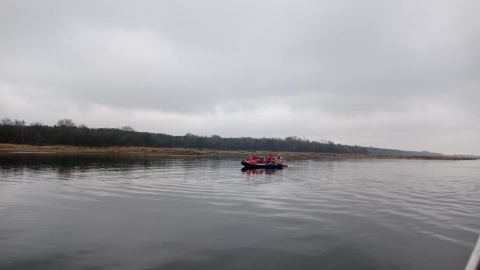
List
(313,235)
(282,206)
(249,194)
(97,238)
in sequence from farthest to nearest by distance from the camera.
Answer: (249,194), (282,206), (313,235), (97,238)

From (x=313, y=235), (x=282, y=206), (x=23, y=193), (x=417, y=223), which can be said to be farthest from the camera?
(x=23, y=193)

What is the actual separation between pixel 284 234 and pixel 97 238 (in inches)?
273

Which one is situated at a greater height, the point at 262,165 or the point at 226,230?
the point at 262,165

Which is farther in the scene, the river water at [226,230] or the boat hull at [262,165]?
the boat hull at [262,165]

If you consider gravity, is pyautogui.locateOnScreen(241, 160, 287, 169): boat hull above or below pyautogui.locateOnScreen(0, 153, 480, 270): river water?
above

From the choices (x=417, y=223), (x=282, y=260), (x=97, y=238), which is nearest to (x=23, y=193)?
(x=97, y=238)

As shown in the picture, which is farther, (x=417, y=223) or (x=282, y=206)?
A: (x=282, y=206)

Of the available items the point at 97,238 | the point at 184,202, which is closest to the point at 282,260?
the point at 97,238

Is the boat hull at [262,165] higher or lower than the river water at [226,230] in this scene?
higher

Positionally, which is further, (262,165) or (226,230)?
(262,165)

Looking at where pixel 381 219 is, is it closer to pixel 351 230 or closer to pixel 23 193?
pixel 351 230

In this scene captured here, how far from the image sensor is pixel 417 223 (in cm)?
1678

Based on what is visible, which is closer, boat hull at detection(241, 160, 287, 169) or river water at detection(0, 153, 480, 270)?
river water at detection(0, 153, 480, 270)

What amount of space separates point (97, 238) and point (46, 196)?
11.6 m
